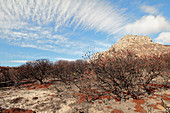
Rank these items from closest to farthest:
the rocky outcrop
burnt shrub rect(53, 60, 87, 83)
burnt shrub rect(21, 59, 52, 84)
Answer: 1. burnt shrub rect(53, 60, 87, 83)
2. burnt shrub rect(21, 59, 52, 84)
3. the rocky outcrop

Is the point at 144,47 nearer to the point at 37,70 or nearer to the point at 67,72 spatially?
the point at 67,72

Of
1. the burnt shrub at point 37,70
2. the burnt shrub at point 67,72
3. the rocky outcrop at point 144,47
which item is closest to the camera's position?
the burnt shrub at point 67,72

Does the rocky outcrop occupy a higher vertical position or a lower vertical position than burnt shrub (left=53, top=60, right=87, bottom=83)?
higher

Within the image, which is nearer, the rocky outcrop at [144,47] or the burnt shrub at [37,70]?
the burnt shrub at [37,70]

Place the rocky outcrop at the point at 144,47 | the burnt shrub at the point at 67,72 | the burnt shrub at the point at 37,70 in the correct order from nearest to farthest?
the burnt shrub at the point at 67,72
the burnt shrub at the point at 37,70
the rocky outcrop at the point at 144,47

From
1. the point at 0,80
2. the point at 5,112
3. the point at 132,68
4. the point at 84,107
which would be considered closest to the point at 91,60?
the point at 132,68

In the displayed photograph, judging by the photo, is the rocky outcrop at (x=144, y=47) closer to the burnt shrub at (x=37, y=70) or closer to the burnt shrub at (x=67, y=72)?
the burnt shrub at (x=67, y=72)

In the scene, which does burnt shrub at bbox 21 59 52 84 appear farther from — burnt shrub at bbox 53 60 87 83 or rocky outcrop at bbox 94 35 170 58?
rocky outcrop at bbox 94 35 170 58

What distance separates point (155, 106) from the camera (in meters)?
4.85

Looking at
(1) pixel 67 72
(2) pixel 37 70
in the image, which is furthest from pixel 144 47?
(2) pixel 37 70

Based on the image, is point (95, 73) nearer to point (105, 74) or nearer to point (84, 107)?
point (105, 74)

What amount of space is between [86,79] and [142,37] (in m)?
51.1

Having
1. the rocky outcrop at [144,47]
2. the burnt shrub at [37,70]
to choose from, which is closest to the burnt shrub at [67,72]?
the burnt shrub at [37,70]

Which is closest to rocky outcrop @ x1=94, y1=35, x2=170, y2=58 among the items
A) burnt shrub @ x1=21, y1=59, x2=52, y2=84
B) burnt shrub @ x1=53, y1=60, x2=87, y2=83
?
burnt shrub @ x1=53, y1=60, x2=87, y2=83
